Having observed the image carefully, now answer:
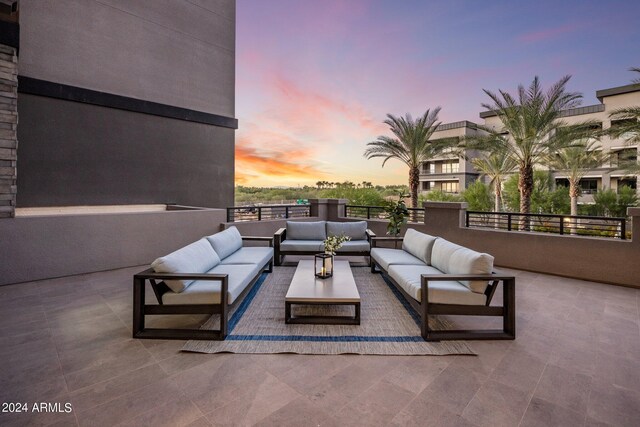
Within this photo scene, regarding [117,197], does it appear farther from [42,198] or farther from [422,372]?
[422,372]

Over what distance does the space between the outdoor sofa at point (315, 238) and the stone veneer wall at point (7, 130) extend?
451 centimetres

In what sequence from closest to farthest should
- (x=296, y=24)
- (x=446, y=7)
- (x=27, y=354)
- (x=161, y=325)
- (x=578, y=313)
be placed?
(x=27, y=354)
(x=161, y=325)
(x=578, y=313)
(x=446, y=7)
(x=296, y=24)

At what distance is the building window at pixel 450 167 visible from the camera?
29.8m

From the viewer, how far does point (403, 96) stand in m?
12.2

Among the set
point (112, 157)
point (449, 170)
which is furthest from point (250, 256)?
point (449, 170)

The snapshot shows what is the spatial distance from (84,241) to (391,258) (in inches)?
221

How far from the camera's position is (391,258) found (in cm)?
493

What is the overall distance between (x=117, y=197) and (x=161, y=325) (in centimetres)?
644

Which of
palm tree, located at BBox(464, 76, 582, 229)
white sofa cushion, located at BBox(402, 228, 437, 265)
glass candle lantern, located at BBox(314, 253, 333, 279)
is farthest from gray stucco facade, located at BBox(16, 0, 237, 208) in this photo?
palm tree, located at BBox(464, 76, 582, 229)

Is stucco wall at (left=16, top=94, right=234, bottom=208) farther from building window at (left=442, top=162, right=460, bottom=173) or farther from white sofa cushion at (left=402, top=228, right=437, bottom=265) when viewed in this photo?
building window at (left=442, top=162, right=460, bottom=173)

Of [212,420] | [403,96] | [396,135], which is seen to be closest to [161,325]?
[212,420]

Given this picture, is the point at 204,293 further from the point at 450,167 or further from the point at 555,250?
the point at 450,167

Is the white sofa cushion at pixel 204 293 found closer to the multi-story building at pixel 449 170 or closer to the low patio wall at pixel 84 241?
the low patio wall at pixel 84 241

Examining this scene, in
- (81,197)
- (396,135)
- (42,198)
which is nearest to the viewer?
(42,198)
